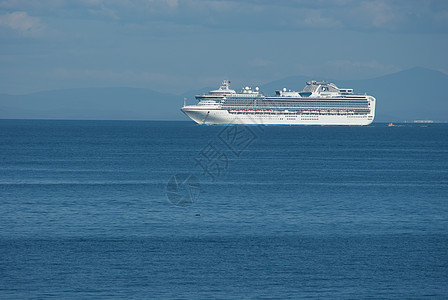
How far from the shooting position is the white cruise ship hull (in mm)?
149750

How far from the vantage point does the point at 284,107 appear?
506 feet

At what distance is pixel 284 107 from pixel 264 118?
546cm

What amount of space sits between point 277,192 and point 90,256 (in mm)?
18364

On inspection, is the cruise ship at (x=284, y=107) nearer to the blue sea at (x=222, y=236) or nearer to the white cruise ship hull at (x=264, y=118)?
the white cruise ship hull at (x=264, y=118)

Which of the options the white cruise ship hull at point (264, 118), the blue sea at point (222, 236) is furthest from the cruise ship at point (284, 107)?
the blue sea at point (222, 236)

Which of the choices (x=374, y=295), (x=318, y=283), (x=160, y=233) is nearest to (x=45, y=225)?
(x=160, y=233)

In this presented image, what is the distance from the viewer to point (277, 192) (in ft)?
127

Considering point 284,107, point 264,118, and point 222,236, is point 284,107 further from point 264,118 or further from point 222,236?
point 222,236

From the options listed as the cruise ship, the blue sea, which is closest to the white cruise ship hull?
the cruise ship

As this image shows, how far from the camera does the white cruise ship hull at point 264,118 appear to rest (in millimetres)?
149750

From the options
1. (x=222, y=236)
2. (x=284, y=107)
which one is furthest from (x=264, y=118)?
(x=222, y=236)

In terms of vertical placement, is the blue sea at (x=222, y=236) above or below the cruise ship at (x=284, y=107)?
below

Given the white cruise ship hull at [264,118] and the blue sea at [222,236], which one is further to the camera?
the white cruise ship hull at [264,118]

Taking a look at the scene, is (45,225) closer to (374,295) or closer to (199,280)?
(199,280)
